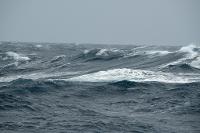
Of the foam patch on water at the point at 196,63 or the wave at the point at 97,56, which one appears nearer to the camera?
the foam patch on water at the point at 196,63

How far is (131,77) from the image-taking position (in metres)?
36.3

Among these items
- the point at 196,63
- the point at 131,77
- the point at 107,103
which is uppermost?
the point at 196,63

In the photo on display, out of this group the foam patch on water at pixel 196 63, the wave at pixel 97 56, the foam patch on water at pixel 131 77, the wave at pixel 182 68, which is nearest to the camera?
the foam patch on water at pixel 131 77

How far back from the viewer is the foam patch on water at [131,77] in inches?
1391

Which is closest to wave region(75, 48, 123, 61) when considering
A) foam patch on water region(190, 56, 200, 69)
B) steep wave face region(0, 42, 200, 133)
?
foam patch on water region(190, 56, 200, 69)

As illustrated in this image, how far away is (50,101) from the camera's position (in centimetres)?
2655

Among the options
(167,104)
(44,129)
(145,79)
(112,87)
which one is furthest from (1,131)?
(145,79)

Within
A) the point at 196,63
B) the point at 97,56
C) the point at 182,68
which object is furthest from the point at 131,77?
the point at 97,56

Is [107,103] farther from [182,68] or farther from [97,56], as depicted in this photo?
[97,56]

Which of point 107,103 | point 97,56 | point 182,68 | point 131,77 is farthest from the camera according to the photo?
point 97,56

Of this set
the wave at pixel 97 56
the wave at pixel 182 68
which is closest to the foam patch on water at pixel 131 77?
the wave at pixel 182 68

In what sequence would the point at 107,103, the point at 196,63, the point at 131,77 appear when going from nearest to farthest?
the point at 107,103 < the point at 131,77 < the point at 196,63

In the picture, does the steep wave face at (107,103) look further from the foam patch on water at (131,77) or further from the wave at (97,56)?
the wave at (97,56)

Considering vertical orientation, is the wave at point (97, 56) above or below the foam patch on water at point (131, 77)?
above
